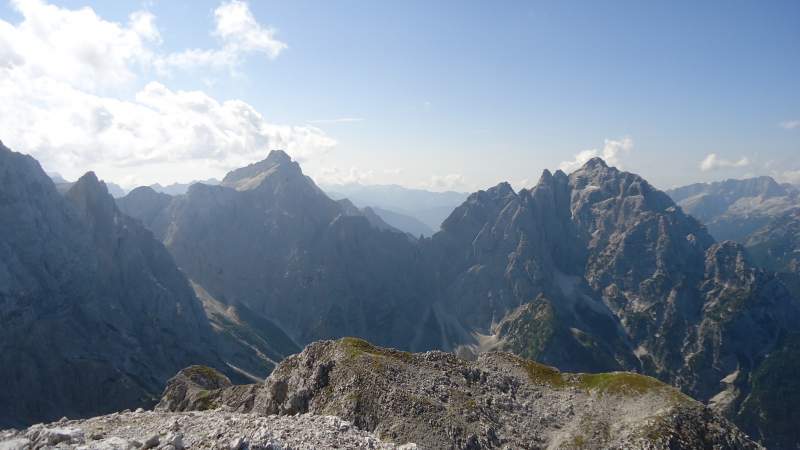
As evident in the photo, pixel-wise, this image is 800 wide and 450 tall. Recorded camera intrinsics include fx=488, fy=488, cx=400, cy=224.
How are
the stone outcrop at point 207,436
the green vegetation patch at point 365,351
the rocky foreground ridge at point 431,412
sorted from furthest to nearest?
the green vegetation patch at point 365,351
the rocky foreground ridge at point 431,412
the stone outcrop at point 207,436

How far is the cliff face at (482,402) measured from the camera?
185 feet

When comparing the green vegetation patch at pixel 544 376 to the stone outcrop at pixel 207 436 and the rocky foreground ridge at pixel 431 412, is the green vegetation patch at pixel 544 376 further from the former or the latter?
the stone outcrop at pixel 207 436

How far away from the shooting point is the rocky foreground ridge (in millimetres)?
46188

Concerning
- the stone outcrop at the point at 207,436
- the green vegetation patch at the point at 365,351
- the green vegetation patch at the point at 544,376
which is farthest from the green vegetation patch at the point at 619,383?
the stone outcrop at the point at 207,436

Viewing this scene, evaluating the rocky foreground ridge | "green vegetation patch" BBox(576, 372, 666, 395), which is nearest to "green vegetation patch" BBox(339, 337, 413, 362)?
the rocky foreground ridge

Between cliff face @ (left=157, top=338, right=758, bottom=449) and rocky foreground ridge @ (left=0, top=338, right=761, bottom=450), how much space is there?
0.14m

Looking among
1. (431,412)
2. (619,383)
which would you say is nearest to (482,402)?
(431,412)

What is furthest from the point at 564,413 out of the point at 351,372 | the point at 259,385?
the point at 259,385

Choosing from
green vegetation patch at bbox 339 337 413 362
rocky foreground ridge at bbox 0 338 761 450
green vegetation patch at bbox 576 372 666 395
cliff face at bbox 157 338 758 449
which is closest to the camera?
rocky foreground ridge at bbox 0 338 761 450

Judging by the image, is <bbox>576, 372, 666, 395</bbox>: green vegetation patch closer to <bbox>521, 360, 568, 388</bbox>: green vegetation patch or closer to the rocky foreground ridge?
the rocky foreground ridge

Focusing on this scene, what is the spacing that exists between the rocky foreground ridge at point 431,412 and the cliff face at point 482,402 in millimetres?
143

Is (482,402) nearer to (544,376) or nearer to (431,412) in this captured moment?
(431,412)

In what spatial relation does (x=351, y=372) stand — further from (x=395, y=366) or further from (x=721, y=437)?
(x=721, y=437)

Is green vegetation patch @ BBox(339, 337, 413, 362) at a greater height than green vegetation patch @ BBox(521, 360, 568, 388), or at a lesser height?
greater
